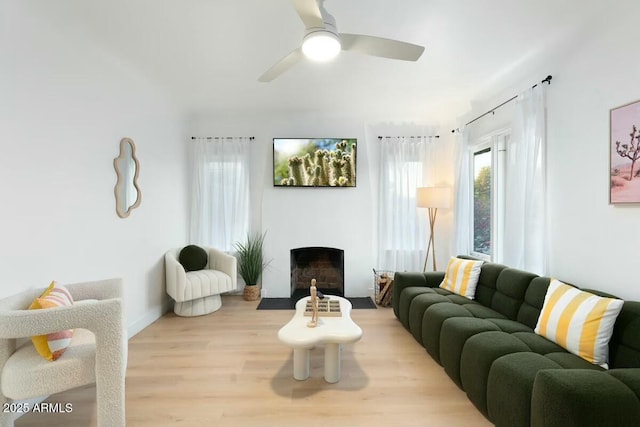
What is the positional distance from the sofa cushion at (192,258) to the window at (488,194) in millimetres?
3657

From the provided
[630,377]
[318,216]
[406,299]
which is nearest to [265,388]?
[406,299]

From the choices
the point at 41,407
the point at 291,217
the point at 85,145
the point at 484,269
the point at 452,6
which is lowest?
the point at 41,407

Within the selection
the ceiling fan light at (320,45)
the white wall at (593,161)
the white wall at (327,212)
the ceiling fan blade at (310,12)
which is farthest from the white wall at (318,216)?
the ceiling fan blade at (310,12)

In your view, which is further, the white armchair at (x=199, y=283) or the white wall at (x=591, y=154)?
the white armchair at (x=199, y=283)

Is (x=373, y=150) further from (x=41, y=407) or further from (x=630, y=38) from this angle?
(x=41, y=407)

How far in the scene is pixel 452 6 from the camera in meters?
2.03

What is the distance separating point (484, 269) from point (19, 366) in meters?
3.52

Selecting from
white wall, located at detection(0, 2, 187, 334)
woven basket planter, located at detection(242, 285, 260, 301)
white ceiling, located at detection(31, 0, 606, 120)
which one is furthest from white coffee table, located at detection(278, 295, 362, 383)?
white ceiling, located at detection(31, 0, 606, 120)

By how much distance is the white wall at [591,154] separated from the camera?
1.92 meters

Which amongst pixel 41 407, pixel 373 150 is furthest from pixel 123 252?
pixel 373 150

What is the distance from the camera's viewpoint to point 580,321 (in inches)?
69.9

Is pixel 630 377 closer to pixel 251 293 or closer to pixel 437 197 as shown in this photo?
pixel 437 197

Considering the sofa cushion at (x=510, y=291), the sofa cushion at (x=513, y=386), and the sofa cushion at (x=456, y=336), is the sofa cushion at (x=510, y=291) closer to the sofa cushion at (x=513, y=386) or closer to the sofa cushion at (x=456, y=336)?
the sofa cushion at (x=456, y=336)

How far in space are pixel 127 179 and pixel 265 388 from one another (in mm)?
2462
